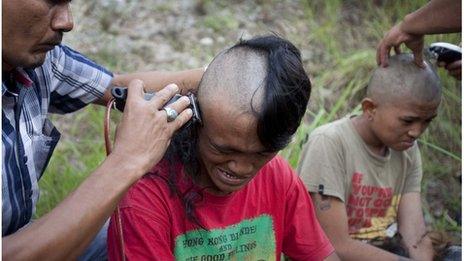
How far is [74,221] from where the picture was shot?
2.21 metres

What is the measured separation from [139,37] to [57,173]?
4.51ft

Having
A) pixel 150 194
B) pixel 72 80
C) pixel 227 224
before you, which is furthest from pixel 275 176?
pixel 72 80

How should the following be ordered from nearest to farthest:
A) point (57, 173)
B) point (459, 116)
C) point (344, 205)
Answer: point (344, 205), point (57, 173), point (459, 116)

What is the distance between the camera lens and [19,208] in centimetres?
249

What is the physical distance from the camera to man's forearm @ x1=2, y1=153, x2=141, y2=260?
2195 mm

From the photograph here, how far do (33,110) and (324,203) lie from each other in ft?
3.88

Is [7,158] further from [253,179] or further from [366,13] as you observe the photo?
[366,13]

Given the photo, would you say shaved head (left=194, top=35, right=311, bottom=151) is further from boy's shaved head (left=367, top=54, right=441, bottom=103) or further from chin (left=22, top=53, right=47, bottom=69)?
boy's shaved head (left=367, top=54, right=441, bottom=103)

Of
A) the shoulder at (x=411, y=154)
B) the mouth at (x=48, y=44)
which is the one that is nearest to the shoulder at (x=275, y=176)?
the mouth at (x=48, y=44)

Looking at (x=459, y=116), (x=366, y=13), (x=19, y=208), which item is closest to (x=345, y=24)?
(x=366, y=13)

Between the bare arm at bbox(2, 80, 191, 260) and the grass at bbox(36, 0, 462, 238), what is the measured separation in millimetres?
1633

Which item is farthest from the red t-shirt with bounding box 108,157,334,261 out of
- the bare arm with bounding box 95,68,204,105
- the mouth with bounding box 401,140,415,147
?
the mouth with bounding box 401,140,415,147

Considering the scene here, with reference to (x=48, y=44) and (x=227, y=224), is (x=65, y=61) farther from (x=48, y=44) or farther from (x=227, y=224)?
(x=227, y=224)

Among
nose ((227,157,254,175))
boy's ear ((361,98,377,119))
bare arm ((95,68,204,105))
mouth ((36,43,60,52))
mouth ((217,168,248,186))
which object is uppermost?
mouth ((36,43,60,52))
